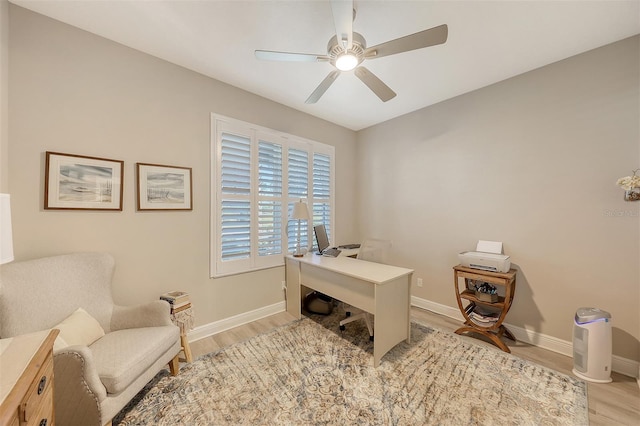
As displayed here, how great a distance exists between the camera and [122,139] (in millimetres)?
2070

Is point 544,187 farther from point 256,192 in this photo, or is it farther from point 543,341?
point 256,192

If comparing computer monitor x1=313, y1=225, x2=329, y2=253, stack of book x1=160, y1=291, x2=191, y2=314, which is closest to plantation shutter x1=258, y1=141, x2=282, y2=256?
computer monitor x1=313, y1=225, x2=329, y2=253

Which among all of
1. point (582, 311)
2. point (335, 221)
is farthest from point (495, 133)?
point (335, 221)

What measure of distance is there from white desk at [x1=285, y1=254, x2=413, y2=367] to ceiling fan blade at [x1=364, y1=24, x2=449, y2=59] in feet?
5.63

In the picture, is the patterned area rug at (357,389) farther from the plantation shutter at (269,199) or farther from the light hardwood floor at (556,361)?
the plantation shutter at (269,199)

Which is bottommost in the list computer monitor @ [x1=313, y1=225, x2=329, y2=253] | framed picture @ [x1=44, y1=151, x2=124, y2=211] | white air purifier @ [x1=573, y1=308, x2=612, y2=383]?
white air purifier @ [x1=573, y1=308, x2=612, y2=383]

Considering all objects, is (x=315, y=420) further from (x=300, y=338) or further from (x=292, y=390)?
(x=300, y=338)

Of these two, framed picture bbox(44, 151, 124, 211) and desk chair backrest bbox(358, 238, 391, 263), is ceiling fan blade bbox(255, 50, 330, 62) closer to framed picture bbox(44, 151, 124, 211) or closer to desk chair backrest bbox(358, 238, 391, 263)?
framed picture bbox(44, 151, 124, 211)

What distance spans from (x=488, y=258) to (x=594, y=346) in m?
0.91

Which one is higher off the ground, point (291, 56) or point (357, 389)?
point (291, 56)

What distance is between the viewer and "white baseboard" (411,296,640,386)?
1.92 meters

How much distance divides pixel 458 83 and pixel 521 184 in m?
1.30

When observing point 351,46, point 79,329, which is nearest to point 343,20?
point 351,46

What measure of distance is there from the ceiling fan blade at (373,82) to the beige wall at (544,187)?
144 cm
